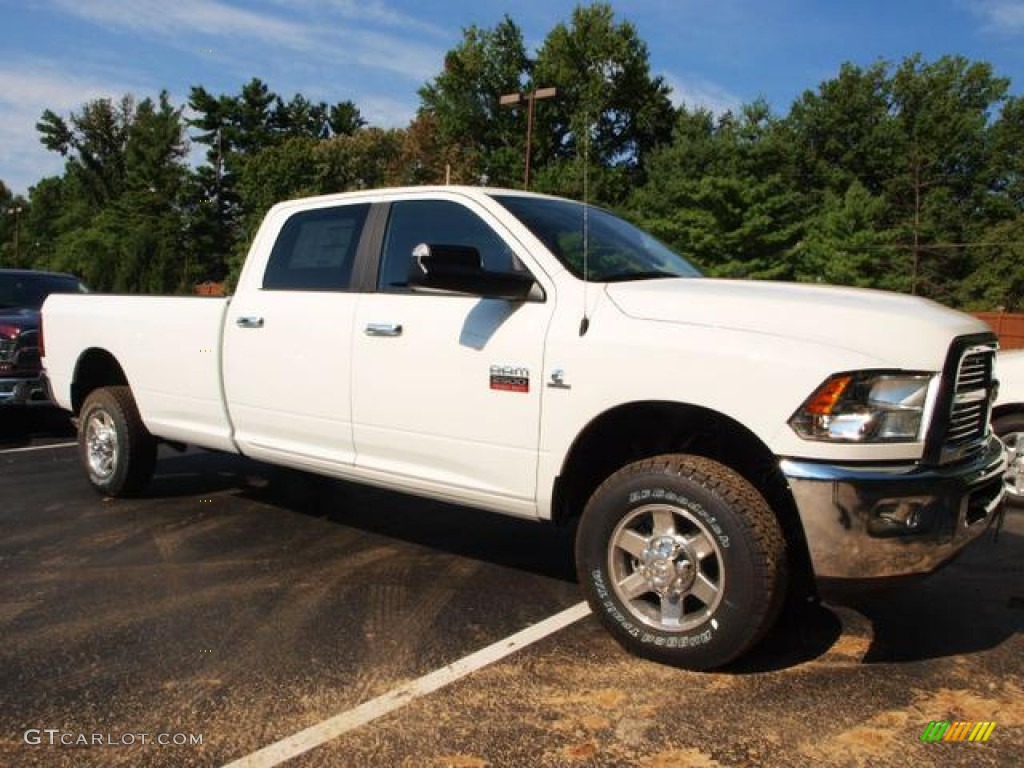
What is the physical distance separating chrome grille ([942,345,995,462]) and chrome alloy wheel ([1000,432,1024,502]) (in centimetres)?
329

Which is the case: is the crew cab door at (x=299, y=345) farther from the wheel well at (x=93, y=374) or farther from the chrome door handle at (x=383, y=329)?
the wheel well at (x=93, y=374)

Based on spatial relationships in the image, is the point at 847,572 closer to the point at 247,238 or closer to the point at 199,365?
the point at 199,365

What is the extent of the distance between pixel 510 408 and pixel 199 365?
7.75ft

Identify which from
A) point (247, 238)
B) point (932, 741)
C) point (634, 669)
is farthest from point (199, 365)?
point (247, 238)

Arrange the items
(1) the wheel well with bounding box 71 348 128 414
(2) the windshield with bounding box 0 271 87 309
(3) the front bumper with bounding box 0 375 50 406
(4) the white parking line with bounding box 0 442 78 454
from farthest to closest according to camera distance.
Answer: (2) the windshield with bounding box 0 271 87 309, (3) the front bumper with bounding box 0 375 50 406, (4) the white parking line with bounding box 0 442 78 454, (1) the wheel well with bounding box 71 348 128 414

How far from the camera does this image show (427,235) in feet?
14.5

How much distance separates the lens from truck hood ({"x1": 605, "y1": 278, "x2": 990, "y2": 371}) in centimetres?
309

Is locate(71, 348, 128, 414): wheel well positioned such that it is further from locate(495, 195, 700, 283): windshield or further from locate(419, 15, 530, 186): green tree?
locate(419, 15, 530, 186): green tree

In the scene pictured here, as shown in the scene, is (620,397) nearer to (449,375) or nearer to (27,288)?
(449,375)

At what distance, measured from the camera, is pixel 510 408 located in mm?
3836

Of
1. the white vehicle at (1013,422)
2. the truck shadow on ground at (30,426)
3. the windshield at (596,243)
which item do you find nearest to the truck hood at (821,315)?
the windshield at (596,243)

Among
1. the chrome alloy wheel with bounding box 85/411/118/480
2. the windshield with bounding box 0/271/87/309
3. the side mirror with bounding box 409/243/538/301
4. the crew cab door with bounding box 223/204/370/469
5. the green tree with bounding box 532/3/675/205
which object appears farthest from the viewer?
the green tree with bounding box 532/3/675/205

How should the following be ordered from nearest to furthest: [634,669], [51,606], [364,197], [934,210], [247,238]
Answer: [634,669] < [51,606] < [364,197] < [934,210] < [247,238]

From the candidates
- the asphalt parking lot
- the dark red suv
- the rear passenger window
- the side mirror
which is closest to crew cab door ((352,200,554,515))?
the side mirror
